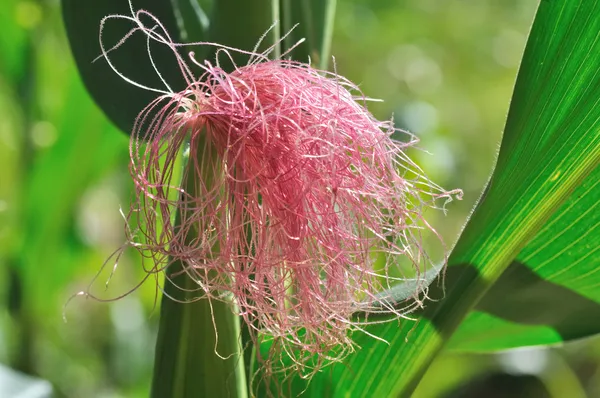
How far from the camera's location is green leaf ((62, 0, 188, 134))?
51 centimetres

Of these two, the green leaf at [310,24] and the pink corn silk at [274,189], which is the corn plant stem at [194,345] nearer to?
the pink corn silk at [274,189]

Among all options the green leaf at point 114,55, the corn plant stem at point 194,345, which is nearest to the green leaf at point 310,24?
the green leaf at point 114,55

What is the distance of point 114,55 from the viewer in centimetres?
51

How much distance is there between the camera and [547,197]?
448 mm

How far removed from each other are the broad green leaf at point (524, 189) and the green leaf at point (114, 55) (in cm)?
23

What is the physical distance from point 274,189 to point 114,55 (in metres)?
0.19

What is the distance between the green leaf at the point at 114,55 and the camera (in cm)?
51

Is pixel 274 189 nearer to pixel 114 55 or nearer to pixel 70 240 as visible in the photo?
pixel 114 55

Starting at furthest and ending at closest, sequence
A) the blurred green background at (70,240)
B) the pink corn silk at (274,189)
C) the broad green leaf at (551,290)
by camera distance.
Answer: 1. the blurred green background at (70,240)
2. the broad green leaf at (551,290)
3. the pink corn silk at (274,189)

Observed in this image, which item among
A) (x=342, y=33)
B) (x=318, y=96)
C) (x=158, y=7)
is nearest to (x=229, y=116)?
(x=318, y=96)

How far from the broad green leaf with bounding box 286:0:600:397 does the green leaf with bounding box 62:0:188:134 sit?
0.23 metres

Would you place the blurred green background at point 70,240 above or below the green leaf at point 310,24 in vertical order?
below

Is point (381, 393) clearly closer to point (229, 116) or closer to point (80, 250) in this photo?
point (229, 116)

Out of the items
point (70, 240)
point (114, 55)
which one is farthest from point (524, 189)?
point (70, 240)
